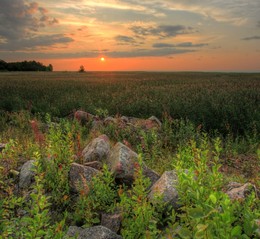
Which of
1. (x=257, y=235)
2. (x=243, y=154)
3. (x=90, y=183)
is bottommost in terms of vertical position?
(x=243, y=154)

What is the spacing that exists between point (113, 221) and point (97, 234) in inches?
19.5

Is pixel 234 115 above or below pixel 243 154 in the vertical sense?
above

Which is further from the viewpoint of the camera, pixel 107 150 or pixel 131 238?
pixel 107 150

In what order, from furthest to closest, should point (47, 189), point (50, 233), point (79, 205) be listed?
point (47, 189), point (79, 205), point (50, 233)

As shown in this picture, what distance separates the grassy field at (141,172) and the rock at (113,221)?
0.25ft

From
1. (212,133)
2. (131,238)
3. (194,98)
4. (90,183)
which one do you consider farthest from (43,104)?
(131,238)

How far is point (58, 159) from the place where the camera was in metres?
5.59

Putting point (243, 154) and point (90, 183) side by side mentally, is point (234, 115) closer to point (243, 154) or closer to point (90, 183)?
point (243, 154)

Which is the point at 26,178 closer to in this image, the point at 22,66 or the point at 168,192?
the point at 168,192

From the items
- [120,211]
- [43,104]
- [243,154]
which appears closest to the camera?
[120,211]

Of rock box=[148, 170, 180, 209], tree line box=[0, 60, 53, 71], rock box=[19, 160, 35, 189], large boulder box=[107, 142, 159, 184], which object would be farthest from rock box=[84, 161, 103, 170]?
tree line box=[0, 60, 53, 71]

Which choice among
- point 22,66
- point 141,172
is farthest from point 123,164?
point 22,66

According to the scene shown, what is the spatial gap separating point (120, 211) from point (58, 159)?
1.69 m

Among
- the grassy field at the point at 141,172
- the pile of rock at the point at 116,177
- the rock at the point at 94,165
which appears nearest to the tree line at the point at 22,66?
the grassy field at the point at 141,172
